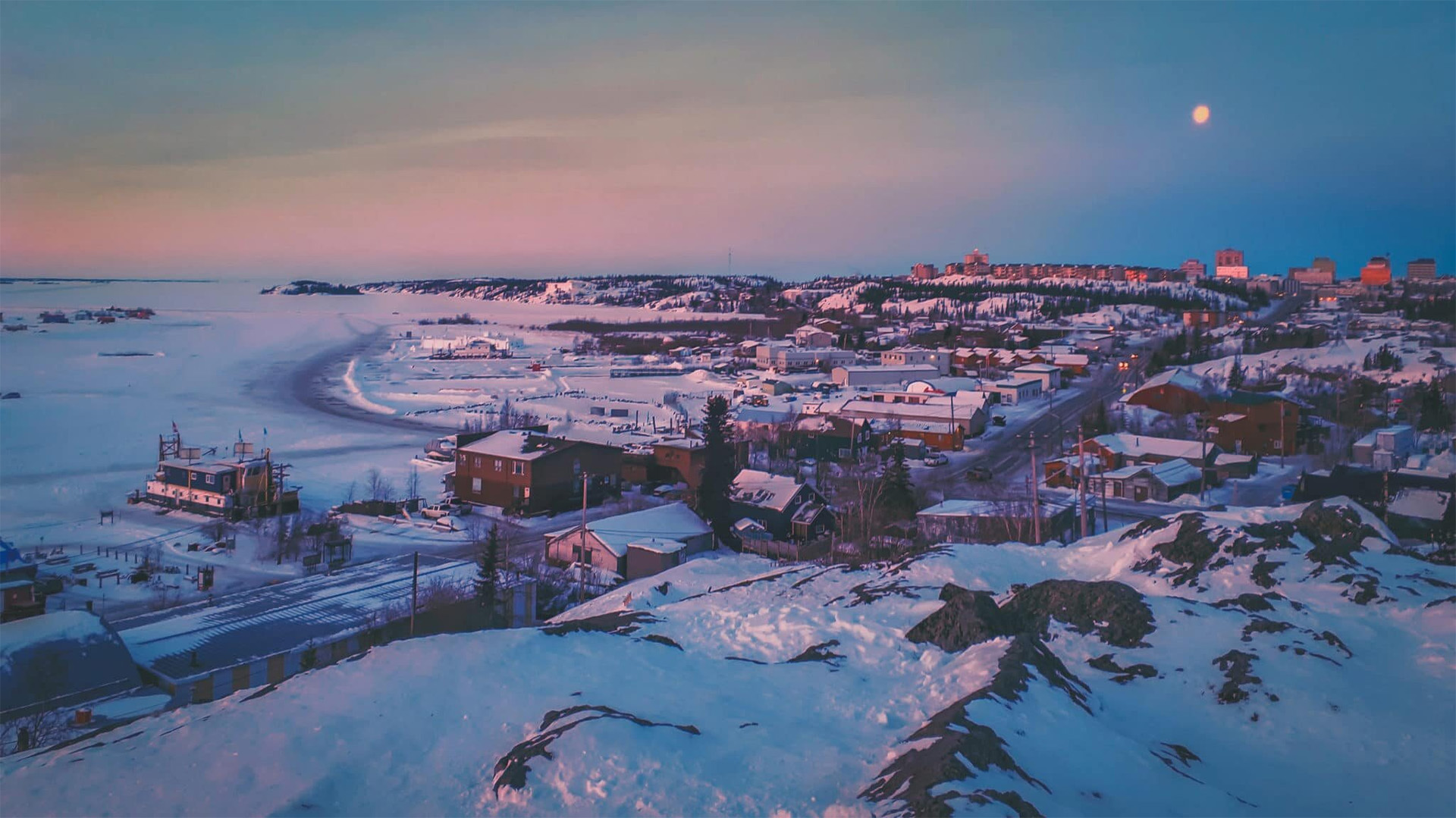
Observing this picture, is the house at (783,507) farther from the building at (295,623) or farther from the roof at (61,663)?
the roof at (61,663)

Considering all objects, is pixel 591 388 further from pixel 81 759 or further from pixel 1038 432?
pixel 81 759

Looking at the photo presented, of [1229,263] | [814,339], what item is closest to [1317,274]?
[1229,263]

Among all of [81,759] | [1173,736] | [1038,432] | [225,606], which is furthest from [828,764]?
[1038,432]

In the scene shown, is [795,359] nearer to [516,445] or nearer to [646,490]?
[646,490]

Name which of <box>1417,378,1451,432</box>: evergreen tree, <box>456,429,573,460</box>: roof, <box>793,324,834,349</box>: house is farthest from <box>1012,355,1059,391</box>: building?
<box>456,429,573,460</box>: roof

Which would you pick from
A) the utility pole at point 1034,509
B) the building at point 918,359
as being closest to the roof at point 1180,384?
the utility pole at point 1034,509
